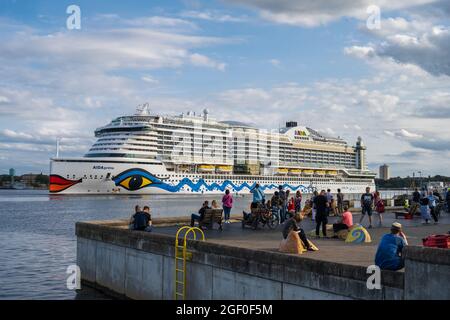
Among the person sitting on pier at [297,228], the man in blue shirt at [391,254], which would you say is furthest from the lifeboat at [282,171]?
the man in blue shirt at [391,254]

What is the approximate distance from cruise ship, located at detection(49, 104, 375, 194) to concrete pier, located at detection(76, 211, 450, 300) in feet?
227

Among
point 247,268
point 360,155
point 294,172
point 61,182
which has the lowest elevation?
point 247,268

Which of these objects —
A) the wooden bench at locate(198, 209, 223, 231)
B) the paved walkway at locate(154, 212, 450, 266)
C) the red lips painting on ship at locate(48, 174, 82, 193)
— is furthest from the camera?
the red lips painting on ship at locate(48, 174, 82, 193)

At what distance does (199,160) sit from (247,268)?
8886 cm

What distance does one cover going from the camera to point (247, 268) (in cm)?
1043

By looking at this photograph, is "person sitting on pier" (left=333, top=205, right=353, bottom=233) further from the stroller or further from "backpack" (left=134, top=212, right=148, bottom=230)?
"backpack" (left=134, top=212, right=148, bottom=230)

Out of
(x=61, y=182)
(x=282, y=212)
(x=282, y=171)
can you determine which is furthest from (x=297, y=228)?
(x=282, y=171)

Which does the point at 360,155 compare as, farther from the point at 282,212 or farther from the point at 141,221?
the point at 141,221

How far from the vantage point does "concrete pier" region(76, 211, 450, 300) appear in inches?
313

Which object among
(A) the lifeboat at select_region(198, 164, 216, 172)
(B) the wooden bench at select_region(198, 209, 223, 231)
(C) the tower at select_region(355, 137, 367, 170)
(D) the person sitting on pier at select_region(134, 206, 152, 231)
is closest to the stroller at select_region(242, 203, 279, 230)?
(B) the wooden bench at select_region(198, 209, 223, 231)

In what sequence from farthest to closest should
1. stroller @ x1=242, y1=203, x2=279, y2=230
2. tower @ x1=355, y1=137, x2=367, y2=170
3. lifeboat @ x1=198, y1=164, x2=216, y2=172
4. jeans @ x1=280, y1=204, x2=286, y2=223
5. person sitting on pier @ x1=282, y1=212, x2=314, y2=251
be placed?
tower @ x1=355, y1=137, x2=367, y2=170 → lifeboat @ x1=198, y1=164, x2=216, y2=172 → jeans @ x1=280, y1=204, x2=286, y2=223 → stroller @ x1=242, y1=203, x2=279, y2=230 → person sitting on pier @ x1=282, y1=212, x2=314, y2=251
